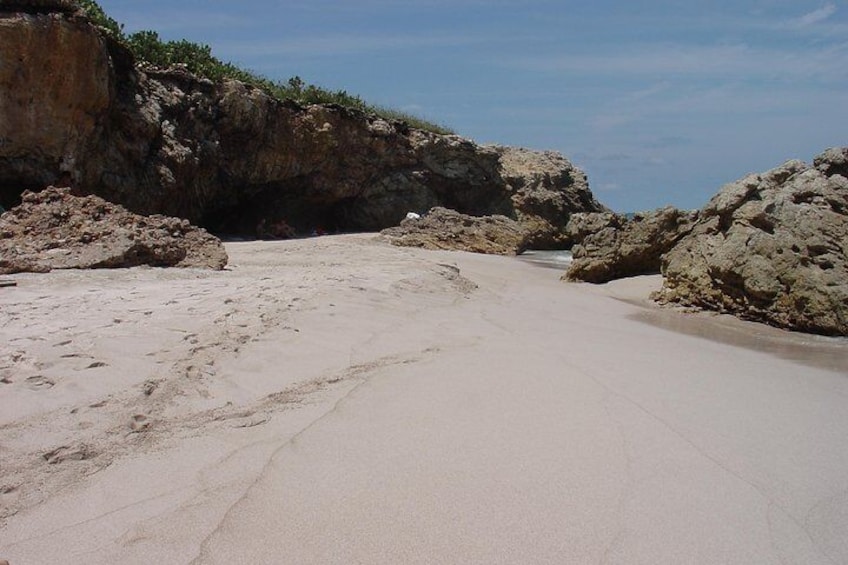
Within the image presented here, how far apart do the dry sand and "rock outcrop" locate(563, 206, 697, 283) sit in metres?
5.76

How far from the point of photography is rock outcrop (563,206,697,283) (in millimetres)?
11234

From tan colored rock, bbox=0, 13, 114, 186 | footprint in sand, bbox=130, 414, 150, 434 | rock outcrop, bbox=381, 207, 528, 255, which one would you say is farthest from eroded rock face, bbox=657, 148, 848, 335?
tan colored rock, bbox=0, 13, 114, 186

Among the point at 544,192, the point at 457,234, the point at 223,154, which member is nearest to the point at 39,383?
the point at 457,234

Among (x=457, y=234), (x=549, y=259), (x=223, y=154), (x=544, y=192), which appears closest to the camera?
(x=457, y=234)

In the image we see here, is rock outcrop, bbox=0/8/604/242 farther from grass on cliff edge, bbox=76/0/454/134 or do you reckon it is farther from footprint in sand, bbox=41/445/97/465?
footprint in sand, bbox=41/445/97/465

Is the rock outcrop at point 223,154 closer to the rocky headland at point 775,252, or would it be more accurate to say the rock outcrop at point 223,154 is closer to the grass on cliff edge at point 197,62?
the grass on cliff edge at point 197,62

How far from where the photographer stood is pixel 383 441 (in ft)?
9.62

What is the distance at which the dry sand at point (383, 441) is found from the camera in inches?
86.1

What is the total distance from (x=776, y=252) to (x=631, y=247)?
11.6 ft

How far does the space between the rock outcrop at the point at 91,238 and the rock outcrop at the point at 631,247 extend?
5.89 meters

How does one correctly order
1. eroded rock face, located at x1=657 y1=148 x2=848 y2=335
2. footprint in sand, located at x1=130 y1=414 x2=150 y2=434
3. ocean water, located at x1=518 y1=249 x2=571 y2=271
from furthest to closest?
ocean water, located at x1=518 y1=249 x2=571 y2=271
eroded rock face, located at x1=657 y1=148 x2=848 y2=335
footprint in sand, located at x1=130 y1=414 x2=150 y2=434

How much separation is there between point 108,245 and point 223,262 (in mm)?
1305

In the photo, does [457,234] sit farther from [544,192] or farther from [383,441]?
[383,441]

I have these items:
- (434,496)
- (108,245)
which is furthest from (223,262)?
(434,496)
